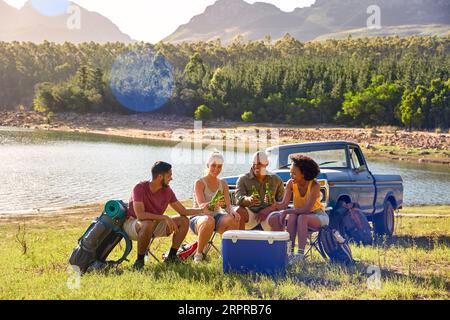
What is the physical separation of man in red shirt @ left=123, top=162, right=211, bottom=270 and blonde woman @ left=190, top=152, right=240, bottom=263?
177mm

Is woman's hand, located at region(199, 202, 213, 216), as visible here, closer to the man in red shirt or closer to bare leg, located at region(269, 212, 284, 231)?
the man in red shirt

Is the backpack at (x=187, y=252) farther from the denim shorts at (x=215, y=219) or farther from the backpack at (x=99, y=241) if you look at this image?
the backpack at (x=99, y=241)

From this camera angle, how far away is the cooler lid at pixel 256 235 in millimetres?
7418

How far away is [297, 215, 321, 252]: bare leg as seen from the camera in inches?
330

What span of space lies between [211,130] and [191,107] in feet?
53.6

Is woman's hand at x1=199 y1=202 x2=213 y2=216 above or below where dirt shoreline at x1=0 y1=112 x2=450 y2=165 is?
above

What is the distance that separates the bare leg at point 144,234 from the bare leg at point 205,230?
65 centimetres

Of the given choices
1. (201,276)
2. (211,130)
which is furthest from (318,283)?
(211,130)

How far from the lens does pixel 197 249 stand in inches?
332

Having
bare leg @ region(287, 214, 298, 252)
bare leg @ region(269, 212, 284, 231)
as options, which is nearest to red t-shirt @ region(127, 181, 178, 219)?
bare leg @ region(269, 212, 284, 231)

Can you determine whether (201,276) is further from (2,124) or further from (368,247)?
(2,124)

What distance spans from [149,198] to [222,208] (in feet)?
3.66

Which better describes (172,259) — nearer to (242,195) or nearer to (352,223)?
(242,195)

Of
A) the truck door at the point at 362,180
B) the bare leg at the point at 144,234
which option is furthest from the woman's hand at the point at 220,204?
the truck door at the point at 362,180
